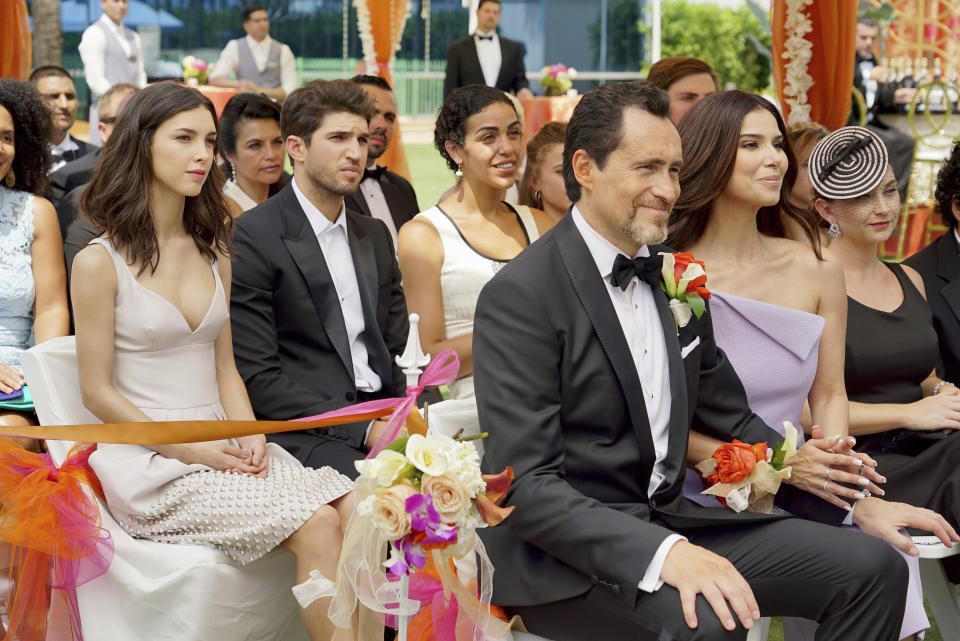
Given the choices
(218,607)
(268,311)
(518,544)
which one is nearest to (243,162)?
(268,311)

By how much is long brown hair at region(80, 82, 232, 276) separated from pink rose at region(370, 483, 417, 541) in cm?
143

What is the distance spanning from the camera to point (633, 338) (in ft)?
8.89

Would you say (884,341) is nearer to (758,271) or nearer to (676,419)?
(758,271)

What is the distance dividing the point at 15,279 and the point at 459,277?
5.50 feet

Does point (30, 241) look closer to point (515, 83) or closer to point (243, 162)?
point (243, 162)

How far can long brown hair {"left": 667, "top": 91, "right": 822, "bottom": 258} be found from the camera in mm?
3363

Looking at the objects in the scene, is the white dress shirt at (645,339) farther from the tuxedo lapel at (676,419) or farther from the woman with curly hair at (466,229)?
the woman with curly hair at (466,229)

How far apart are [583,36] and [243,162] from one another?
21.2 meters

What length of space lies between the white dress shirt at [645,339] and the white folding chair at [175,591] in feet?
3.68

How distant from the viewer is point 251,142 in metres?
5.11

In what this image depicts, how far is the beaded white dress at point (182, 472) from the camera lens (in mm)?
2934

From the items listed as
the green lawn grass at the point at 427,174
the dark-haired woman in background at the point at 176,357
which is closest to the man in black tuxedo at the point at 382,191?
the dark-haired woman in background at the point at 176,357

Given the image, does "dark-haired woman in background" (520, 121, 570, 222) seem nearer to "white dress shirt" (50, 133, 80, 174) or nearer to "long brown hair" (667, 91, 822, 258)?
"long brown hair" (667, 91, 822, 258)

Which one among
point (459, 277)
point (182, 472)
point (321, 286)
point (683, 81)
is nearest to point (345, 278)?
point (321, 286)
